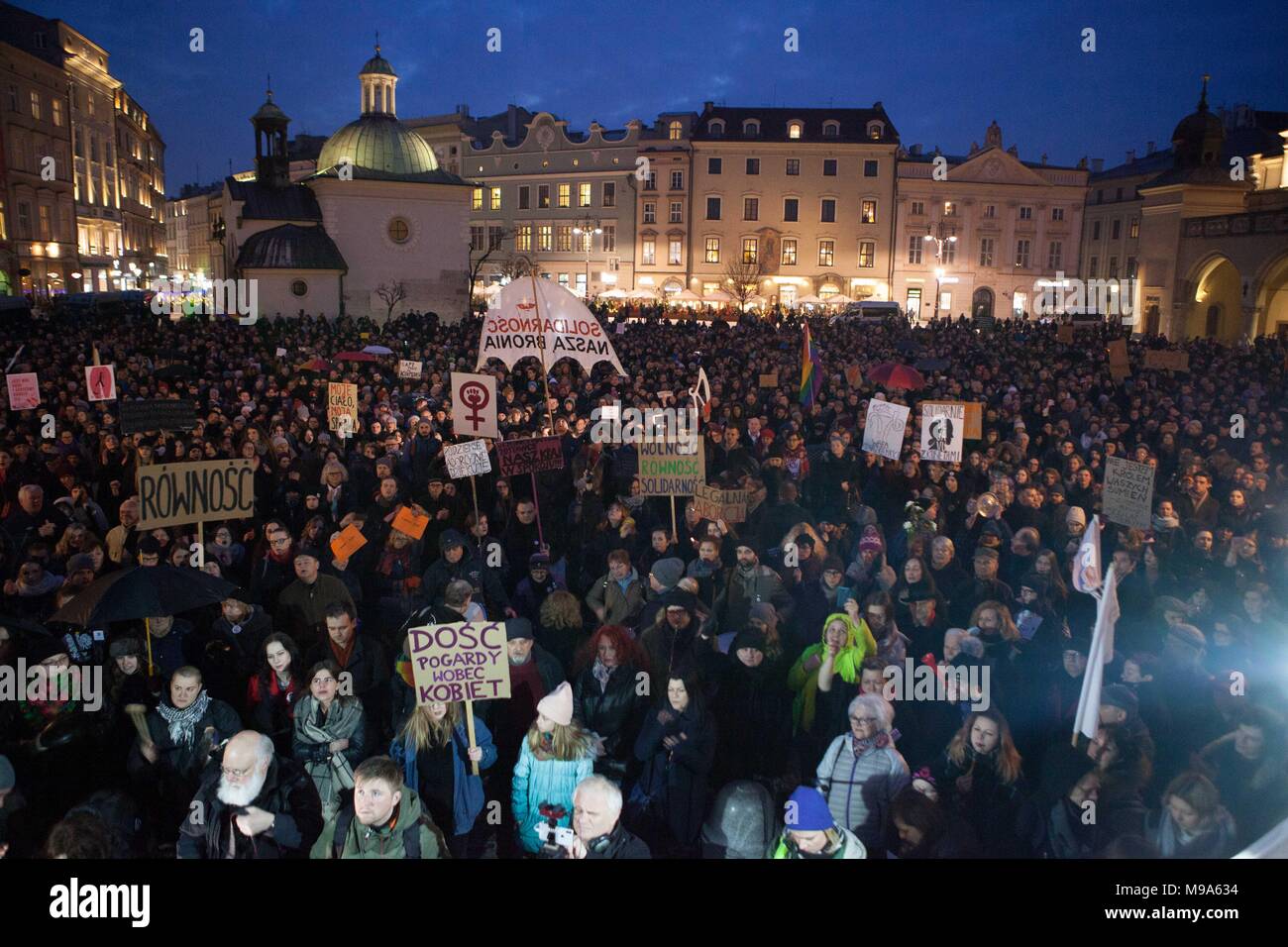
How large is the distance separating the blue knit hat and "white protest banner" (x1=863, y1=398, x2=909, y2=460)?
606 cm

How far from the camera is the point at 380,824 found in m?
4.39

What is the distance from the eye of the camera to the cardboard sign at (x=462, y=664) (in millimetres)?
5070

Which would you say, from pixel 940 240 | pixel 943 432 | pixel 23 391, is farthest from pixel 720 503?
pixel 940 240

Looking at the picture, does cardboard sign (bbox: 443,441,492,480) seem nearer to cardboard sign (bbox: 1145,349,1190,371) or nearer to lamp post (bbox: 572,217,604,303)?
cardboard sign (bbox: 1145,349,1190,371)

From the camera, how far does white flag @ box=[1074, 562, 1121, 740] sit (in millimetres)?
4789

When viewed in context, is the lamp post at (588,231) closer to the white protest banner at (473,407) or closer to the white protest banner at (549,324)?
the white protest banner at (549,324)

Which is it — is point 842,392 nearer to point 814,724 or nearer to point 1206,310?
point 814,724

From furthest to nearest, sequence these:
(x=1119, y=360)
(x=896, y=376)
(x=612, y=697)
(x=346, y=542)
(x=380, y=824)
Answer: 1. (x=1119, y=360)
2. (x=896, y=376)
3. (x=346, y=542)
4. (x=612, y=697)
5. (x=380, y=824)

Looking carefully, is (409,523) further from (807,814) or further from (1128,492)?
(1128,492)

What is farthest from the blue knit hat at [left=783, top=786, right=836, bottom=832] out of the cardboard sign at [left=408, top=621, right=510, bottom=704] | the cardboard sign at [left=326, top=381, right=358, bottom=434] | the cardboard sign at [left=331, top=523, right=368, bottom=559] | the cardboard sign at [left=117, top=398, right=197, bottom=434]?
the cardboard sign at [left=326, top=381, right=358, bottom=434]

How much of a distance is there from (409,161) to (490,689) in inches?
1522

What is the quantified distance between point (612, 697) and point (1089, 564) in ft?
10.6

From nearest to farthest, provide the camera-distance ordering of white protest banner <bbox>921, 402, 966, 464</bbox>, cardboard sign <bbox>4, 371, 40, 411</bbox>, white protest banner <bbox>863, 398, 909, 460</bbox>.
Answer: white protest banner <bbox>921, 402, 966, 464</bbox>, white protest banner <bbox>863, 398, 909, 460</bbox>, cardboard sign <bbox>4, 371, 40, 411</bbox>

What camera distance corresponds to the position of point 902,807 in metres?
4.39
